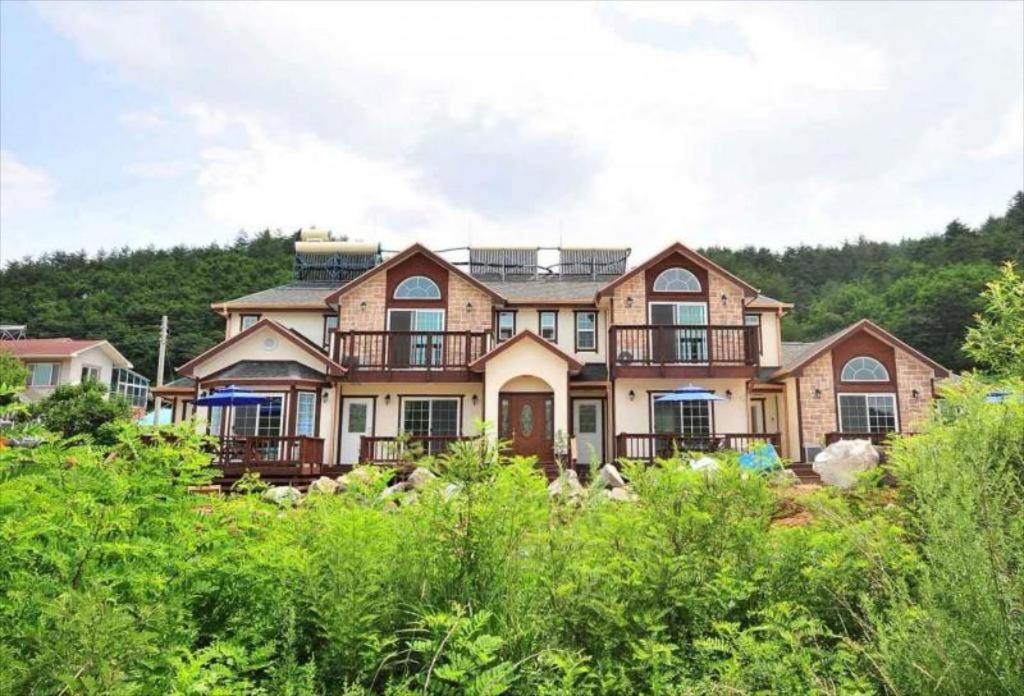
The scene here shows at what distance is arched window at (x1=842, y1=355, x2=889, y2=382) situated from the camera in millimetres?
17781

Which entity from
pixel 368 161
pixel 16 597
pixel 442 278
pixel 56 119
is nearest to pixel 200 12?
pixel 56 119

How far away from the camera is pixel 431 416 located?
17.6m

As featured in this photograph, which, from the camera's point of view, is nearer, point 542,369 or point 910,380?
point 542,369

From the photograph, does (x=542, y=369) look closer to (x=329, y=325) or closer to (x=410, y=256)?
(x=410, y=256)

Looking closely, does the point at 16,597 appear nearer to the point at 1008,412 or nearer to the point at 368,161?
the point at 1008,412

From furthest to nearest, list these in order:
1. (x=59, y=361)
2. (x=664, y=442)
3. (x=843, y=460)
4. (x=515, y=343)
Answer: (x=59, y=361)
(x=515, y=343)
(x=664, y=442)
(x=843, y=460)

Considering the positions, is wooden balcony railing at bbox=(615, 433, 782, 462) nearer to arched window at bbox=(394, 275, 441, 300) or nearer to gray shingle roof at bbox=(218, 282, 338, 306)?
arched window at bbox=(394, 275, 441, 300)

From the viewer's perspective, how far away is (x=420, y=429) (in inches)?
685

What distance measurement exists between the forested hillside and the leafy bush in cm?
4228

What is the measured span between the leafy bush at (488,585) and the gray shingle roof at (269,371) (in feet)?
45.2

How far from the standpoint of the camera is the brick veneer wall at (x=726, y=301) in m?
17.8

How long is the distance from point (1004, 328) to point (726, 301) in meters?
13.1

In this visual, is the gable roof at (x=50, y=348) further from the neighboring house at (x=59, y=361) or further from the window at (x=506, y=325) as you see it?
the window at (x=506, y=325)

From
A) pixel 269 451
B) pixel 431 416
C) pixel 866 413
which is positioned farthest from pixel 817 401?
pixel 269 451
